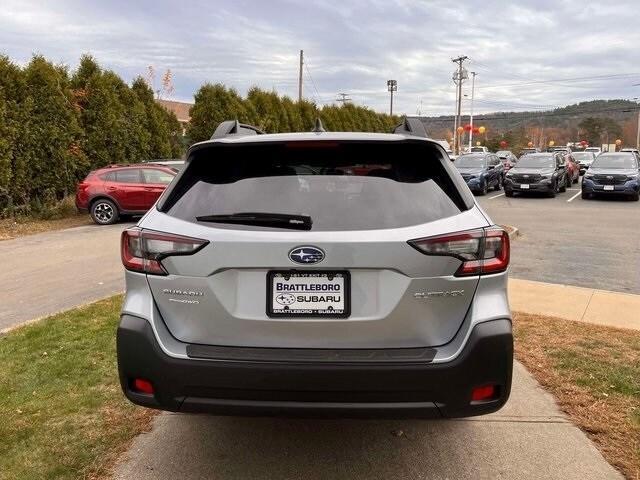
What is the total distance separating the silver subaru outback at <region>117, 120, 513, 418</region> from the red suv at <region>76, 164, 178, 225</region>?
516 inches

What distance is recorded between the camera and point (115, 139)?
18312mm

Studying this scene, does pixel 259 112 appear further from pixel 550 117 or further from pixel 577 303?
pixel 550 117

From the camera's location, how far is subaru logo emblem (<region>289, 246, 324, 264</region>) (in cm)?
248

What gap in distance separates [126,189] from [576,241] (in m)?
11.1

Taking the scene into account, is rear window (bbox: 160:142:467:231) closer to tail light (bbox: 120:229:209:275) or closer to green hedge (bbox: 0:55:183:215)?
tail light (bbox: 120:229:209:275)

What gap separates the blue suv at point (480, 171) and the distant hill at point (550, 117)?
7821 cm

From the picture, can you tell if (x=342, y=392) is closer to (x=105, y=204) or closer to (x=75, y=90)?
(x=105, y=204)

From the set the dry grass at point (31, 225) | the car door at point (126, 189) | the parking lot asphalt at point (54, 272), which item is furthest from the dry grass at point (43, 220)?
the car door at point (126, 189)

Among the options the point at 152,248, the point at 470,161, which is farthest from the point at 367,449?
the point at 470,161

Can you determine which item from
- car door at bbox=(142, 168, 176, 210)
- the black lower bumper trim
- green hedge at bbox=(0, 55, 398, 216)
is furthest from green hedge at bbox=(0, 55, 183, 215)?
the black lower bumper trim

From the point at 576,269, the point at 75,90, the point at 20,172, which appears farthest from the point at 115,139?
the point at 576,269

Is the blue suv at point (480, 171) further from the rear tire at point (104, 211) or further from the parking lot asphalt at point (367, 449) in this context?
the parking lot asphalt at point (367, 449)

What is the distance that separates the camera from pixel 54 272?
8.84 m

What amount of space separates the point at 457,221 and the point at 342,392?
0.93 metres
